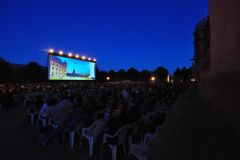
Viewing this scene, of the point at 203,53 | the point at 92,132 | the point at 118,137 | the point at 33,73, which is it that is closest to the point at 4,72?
the point at 33,73

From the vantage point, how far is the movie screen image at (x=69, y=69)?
29531 millimetres

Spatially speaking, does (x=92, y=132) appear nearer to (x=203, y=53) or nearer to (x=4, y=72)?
(x=203, y=53)

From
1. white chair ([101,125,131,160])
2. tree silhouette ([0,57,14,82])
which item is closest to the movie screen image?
white chair ([101,125,131,160])

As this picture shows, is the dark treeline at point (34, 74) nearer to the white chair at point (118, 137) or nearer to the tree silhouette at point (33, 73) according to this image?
the tree silhouette at point (33, 73)

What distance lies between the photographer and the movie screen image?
29.5 meters

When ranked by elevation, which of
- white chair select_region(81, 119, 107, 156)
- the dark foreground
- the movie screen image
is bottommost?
the dark foreground

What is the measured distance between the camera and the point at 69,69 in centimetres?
3297

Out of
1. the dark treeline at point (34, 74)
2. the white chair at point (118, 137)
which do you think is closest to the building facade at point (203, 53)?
the white chair at point (118, 137)

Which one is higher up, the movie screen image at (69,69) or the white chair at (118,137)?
the movie screen image at (69,69)

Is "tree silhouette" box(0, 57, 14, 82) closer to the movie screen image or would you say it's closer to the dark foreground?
the movie screen image

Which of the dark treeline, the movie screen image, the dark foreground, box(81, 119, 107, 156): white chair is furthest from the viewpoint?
the dark treeline

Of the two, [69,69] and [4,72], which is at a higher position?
[4,72]

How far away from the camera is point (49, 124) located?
8875mm

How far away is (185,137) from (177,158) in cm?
53
